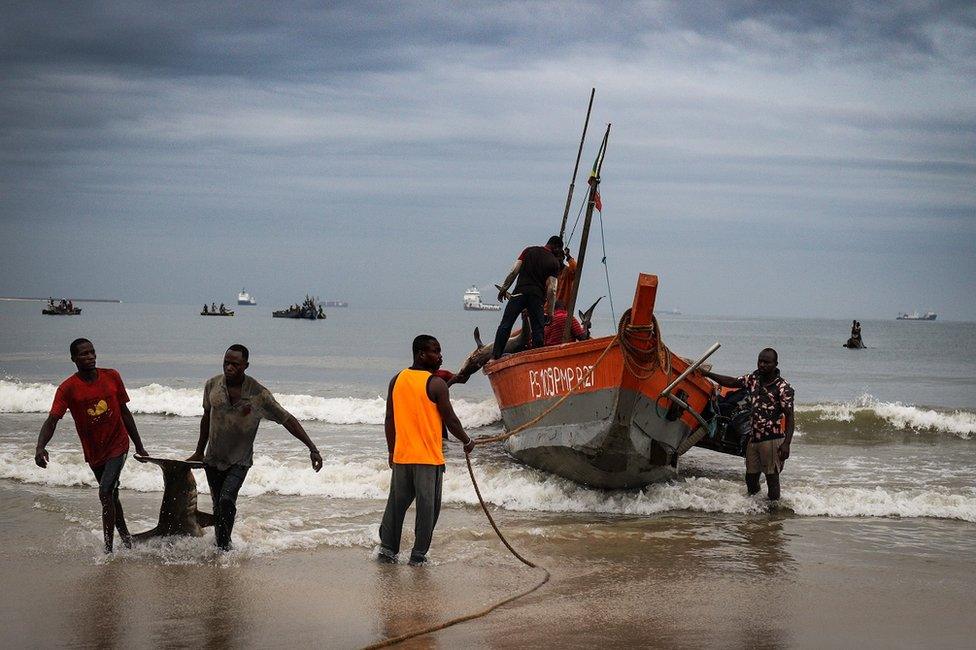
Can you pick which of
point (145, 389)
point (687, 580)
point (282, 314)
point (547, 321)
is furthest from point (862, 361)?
point (282, 314)

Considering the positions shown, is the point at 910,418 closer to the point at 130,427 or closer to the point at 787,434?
the point at 787,434

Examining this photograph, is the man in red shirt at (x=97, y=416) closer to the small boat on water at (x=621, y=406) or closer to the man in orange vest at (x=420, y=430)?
the man in orange vest at (x=420, y=430)

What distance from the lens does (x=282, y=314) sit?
131 metres

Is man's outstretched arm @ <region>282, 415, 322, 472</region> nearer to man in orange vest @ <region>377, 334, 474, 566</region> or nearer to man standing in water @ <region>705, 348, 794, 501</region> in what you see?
man in orange vest @ <region>377, 334, 474, 566</region>

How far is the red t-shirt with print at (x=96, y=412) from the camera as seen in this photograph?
733 cm

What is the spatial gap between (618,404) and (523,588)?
3.55 meters

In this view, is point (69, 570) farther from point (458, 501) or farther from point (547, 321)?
point (547, 321)

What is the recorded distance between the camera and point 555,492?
11.3 m

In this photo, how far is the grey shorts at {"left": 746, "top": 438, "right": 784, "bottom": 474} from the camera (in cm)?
1005

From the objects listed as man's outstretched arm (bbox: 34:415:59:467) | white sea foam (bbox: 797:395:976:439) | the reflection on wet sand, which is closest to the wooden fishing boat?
the reflection on wet sand

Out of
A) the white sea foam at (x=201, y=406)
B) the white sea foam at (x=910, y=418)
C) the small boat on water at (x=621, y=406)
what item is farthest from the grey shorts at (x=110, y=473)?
the white sea foam at (x=910, y=418)

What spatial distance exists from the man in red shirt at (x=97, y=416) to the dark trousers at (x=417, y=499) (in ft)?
6.41

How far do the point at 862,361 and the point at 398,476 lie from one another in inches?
2249

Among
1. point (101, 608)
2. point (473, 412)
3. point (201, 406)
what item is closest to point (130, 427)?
point (101, 608)
